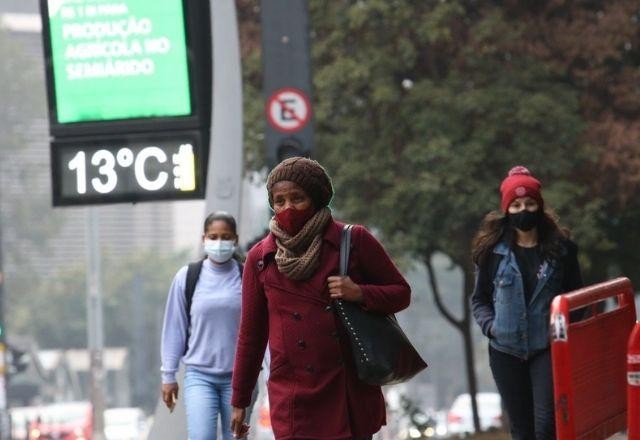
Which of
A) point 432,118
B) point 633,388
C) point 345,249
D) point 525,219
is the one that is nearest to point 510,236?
point 525,219

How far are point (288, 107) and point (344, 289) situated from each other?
721 cm

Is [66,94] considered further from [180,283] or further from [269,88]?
[180,283]

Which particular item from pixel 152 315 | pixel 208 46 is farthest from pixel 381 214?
pixel 152 315

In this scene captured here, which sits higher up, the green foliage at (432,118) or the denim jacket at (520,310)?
the green foliage at (432,118)

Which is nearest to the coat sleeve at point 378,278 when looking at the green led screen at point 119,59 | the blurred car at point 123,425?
the green led screen at point 119,59

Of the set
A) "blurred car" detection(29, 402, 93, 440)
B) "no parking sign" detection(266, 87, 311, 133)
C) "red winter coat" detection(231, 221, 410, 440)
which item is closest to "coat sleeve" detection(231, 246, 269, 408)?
"red winter coat" detection(231, 221, 410, 440)

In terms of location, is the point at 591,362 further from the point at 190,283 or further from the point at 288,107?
the point at 288,107

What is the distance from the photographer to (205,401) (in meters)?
10.4

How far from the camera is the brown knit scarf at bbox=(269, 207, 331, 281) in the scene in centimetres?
692

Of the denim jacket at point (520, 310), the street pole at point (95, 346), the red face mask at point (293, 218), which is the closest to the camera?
the red face mask at point (293, 218)

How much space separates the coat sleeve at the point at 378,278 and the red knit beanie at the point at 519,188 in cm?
224

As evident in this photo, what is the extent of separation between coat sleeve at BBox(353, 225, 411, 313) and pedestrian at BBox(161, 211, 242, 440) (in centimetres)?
330

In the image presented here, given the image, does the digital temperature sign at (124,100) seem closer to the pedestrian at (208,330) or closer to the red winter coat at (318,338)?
the pedestrian at (208,330)

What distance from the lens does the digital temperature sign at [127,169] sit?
44.5ft
